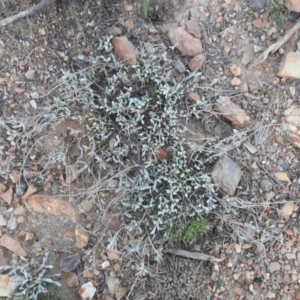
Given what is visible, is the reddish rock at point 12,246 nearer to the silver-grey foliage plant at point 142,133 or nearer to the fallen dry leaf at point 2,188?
the fallen dry leaf at point 2,188

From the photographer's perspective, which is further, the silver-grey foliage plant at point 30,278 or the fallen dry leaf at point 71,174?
the fallen dry leaf at point 71,174

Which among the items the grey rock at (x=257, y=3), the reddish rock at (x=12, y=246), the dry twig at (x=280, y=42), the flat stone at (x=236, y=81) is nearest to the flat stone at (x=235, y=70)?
the flat stone at (x=236, y=81)

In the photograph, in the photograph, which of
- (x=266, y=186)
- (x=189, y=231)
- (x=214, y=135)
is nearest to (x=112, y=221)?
(x=189, y=231)

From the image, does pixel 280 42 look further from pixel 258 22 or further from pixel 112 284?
pixel 112 284

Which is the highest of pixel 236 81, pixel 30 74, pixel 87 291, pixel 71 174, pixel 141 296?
pixel 30 74

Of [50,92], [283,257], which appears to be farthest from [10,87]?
[283,257]

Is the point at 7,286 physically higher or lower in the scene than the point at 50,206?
lower

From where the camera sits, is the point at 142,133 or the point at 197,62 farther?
the point at 197,62
